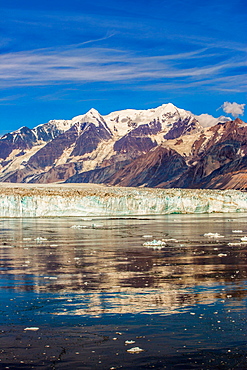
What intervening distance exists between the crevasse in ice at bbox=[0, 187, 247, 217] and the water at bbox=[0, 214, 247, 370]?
41.5 metres

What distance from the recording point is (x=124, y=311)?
1405 cm

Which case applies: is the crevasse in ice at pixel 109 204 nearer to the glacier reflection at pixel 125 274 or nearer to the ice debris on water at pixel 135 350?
the glacier reflection at pixel 125 274

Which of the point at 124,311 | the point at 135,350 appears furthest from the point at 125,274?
the point at 135,350

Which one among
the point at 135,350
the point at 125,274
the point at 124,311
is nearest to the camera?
the point at 135,350

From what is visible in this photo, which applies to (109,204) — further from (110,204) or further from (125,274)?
(125,274)

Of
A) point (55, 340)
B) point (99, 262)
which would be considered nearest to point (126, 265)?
point (99, 262)

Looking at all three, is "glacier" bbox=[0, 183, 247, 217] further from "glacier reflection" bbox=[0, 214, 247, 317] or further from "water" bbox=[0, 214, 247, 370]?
"water" bbox=[0, 214, 247, 370]

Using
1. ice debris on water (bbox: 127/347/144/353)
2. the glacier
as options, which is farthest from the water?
the glacier

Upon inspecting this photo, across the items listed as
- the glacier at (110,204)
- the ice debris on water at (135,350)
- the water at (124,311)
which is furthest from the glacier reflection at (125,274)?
the glacier at (110,204)

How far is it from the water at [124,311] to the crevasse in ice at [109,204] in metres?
41.5

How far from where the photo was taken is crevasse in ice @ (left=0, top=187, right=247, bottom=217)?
67.6 m

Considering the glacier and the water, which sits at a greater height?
the glacier

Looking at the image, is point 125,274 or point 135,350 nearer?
point 135,350

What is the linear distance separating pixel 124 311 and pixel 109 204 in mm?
57548
